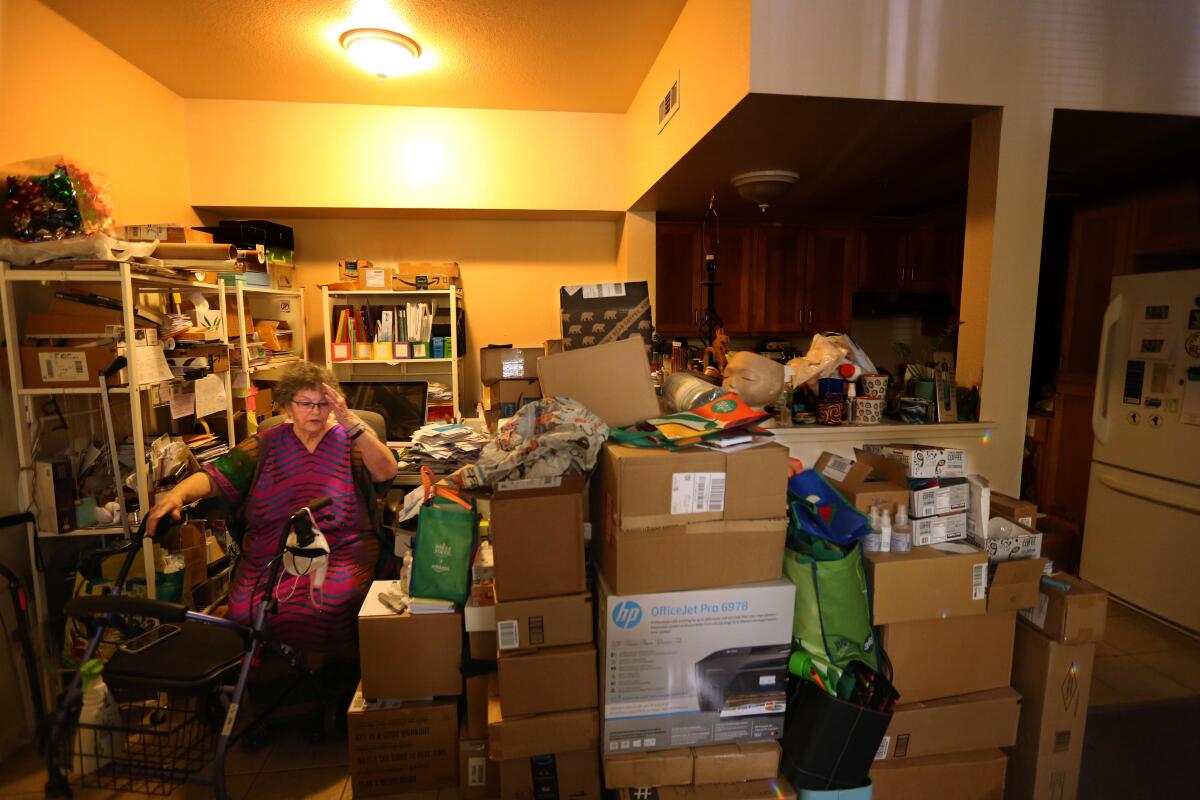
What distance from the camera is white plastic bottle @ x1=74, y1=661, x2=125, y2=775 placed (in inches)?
71.7

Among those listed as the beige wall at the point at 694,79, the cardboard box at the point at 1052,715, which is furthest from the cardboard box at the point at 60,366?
the cardboard box at the point at 1052,715

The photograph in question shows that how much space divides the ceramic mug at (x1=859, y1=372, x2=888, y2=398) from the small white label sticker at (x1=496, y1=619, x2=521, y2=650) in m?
1.43

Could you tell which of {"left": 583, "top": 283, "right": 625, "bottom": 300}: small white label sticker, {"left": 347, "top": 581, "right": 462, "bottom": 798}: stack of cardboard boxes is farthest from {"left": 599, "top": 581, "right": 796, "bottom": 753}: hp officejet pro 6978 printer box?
{"left": 583, "top": 283, "right": 625, "bottom": 300}: small white label sticker

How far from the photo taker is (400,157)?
131 inches

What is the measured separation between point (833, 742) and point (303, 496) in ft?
6.13

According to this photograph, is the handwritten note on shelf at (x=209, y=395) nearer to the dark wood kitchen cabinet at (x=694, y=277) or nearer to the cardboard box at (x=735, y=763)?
the cardboard box at (x=735, y=763)

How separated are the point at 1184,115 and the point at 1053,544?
2280 millimetres

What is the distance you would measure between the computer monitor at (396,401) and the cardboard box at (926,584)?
2638 mm

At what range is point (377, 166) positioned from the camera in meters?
3.30

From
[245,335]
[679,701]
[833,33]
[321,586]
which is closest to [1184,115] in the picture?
[833,33]

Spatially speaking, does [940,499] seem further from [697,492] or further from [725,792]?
[725,792]

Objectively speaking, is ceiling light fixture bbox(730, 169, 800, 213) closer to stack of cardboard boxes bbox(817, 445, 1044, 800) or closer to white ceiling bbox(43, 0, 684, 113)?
white ceiling bbox(43, 0, 684, 113)

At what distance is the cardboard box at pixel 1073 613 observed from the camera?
162 cm

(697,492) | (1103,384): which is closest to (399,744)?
(697,492)
